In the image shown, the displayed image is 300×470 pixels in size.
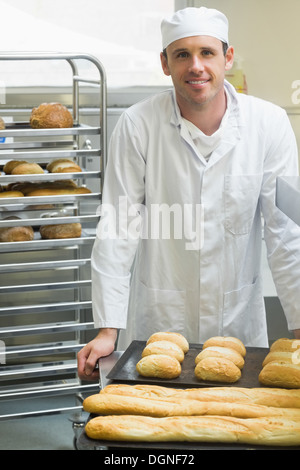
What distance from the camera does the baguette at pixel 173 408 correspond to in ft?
4.08

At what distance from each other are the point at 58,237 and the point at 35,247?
0.12 m

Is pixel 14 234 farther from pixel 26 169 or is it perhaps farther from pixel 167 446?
pixel 167 446

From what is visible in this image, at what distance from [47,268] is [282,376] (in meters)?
1.69

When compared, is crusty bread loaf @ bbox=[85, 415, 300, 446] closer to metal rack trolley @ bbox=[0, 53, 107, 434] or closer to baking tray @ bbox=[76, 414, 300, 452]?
baking tray @ bbox=[76, 414, 300, 452]

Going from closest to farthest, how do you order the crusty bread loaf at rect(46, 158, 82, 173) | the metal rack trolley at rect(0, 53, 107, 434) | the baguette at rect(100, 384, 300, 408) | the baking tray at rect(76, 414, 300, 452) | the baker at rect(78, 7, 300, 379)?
the baking tray at rect(76, 414, 300, 452) → the baguette at rect(100, 384, 300, 408) → the baker at rect(78, 7, 300, 379) → the metal rack trolley at rect(0, 53, 107, 434) → the crusty bread loaf at rect(46, 158, 82, 173)

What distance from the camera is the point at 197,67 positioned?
1.87 m

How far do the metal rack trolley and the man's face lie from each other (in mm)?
946

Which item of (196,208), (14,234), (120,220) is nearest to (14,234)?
(14,234)

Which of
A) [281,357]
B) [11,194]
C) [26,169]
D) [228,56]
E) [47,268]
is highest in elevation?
[228,56]

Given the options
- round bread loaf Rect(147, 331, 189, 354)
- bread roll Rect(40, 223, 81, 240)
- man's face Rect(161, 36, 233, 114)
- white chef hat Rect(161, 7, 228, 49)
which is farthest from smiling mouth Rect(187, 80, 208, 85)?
bread roll Rect(40, 223, 81, 240)

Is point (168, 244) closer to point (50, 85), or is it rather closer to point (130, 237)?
point (130, 237)

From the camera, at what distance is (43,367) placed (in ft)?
10.0

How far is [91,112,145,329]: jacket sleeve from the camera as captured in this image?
6.50ft

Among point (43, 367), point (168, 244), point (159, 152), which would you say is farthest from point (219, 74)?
point (43, 367)
